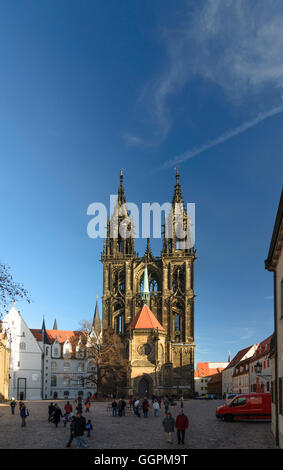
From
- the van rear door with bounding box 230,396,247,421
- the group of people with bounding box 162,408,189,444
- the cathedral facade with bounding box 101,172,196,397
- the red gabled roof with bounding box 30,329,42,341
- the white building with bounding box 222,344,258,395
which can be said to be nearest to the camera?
the group of people with bounding box 162,408,189,444

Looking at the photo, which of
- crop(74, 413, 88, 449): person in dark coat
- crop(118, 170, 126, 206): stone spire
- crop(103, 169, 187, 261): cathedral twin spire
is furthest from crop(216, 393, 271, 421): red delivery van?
crop(118, 170, 126, 206): stone spire

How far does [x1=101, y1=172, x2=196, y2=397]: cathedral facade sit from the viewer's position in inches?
3386

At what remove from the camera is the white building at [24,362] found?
80875 mm

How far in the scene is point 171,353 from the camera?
9069cm

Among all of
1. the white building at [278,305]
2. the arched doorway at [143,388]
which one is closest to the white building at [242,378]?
the arched doorway at [143,388]

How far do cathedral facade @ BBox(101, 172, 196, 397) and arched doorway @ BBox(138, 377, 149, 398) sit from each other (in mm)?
3570

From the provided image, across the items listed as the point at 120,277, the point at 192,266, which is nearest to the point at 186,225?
the point at 192,266

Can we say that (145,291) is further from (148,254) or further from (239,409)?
(239,409)

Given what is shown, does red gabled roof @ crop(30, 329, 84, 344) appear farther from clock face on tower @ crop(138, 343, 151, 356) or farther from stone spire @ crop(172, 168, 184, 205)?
stone spire @ crop(172, 168, 184, 205)

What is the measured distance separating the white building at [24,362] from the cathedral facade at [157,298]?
1473 centimetres

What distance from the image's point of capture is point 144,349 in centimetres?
8206

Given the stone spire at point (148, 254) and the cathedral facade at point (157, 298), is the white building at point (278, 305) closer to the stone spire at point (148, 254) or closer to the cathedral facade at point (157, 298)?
the cathedral facade at point (157, 298)
